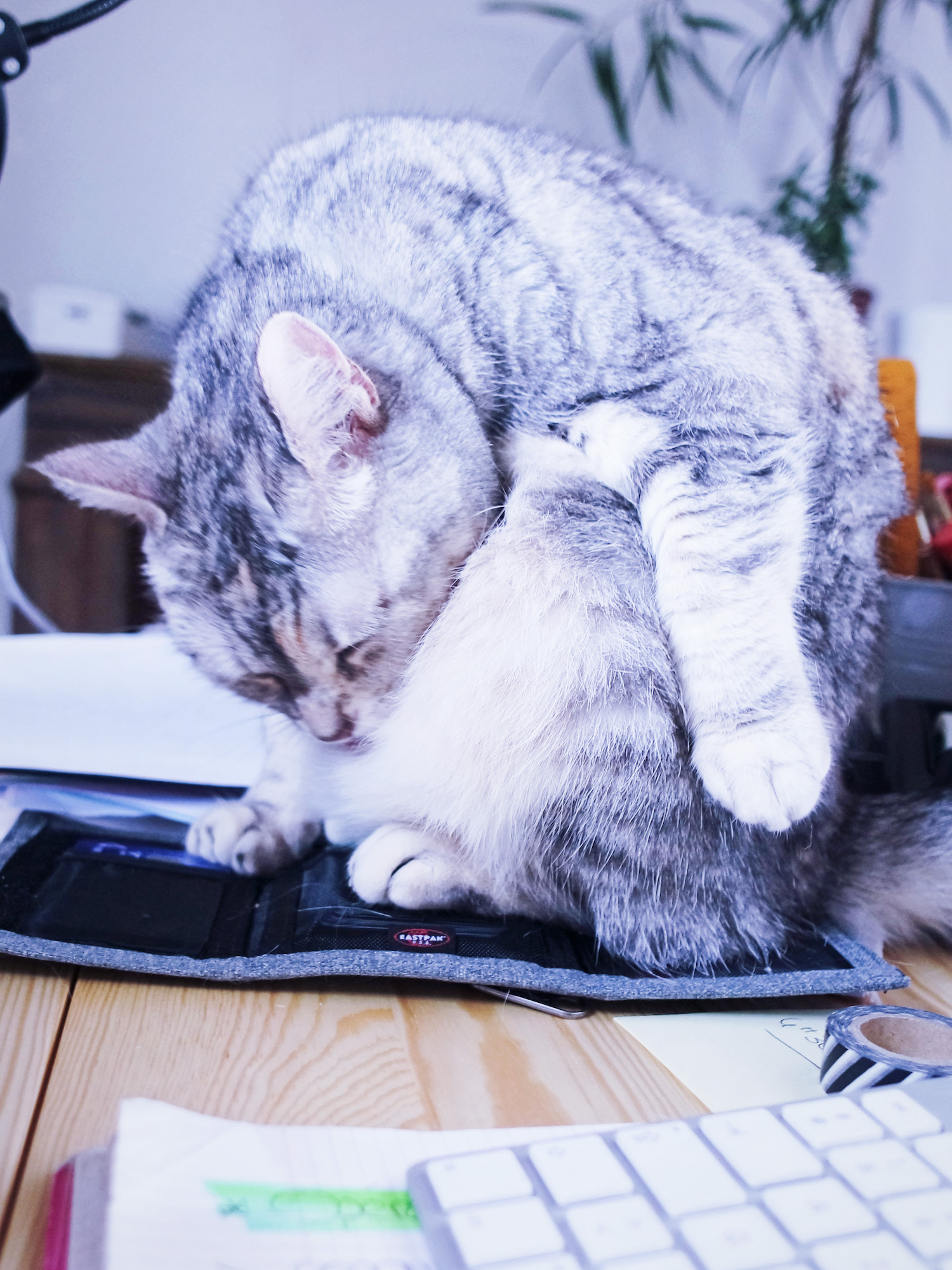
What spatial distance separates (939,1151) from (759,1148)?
8 centimetres

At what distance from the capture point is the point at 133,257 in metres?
2.29

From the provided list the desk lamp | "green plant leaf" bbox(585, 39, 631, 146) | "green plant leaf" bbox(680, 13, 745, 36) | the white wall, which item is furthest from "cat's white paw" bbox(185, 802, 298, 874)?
"green plant leaf" bbox(680, 13, 745, 36)

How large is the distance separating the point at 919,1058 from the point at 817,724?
32 centimetres

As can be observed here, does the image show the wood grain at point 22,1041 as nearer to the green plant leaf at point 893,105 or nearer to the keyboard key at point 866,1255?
the keyboard key at point 866,1255

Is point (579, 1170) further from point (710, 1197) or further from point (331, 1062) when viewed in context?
point (331, 1062)

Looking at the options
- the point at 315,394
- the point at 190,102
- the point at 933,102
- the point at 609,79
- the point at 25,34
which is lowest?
the point at 315,394

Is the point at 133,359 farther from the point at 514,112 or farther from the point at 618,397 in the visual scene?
the point at 618,397

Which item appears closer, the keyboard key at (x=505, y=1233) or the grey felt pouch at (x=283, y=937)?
the keyboard key at (x=505, y=1233)

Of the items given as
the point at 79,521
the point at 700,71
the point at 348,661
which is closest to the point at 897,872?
the point at 348,661

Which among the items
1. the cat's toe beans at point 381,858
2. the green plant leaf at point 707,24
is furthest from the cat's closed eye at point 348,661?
the green plant leaf at point 707,24

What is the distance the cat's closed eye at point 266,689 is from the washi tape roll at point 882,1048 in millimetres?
562

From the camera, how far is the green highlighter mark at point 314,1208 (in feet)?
1.27

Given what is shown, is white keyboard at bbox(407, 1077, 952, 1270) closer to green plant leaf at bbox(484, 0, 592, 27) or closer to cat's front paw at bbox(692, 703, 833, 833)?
cat's front paw at bbox(692, 703, 833, 833)

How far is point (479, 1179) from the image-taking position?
38 cm
